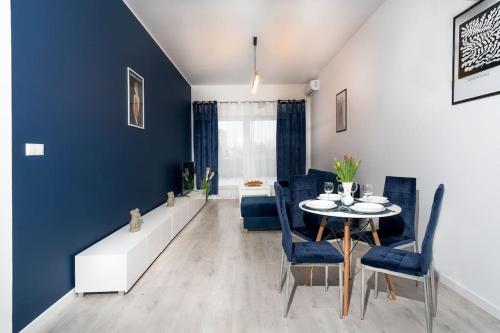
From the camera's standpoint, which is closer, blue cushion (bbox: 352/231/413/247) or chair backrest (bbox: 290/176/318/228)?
blue cushion (bbox: 352/231/413/247)

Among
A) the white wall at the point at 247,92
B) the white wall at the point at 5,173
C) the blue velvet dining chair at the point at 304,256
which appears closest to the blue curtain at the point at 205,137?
the white wall at the point at 247,92

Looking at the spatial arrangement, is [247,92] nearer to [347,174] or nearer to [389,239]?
[347,174]

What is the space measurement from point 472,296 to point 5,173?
3.24 metres

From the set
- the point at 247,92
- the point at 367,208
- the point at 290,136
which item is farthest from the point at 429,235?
the point at 247,92

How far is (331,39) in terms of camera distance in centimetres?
428

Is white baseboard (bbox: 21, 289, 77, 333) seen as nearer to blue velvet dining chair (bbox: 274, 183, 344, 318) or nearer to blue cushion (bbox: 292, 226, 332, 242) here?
blue velvet dining chair (bbox: 274, 183, 344, 318)

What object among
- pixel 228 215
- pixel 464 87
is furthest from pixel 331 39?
pixel 228 215

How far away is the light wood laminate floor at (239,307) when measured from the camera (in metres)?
1.82

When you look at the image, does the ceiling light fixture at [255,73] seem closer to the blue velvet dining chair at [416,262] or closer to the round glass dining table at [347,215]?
the round glass dining table at [347,215]

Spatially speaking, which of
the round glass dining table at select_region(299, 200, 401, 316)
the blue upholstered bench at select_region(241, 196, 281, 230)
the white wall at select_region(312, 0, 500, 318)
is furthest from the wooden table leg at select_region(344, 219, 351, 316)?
the blue upholstered bench at select_region(241, 196, 281, 230)

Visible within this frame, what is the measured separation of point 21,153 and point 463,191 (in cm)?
312

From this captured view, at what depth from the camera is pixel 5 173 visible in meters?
1.58

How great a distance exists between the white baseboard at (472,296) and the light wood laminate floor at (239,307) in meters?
0.05

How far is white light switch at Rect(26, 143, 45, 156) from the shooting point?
174cm
